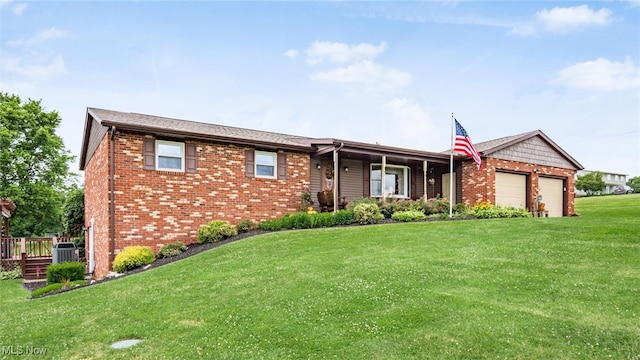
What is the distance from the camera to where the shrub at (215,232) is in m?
13.7

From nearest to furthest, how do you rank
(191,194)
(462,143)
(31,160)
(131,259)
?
(131,259) < (191,194) < (462,143) < (31,160)

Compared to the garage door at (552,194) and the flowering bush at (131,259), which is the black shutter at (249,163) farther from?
the garage door at (552,194)

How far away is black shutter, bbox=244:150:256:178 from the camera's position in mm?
15547

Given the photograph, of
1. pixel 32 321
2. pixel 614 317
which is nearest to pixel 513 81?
pixel 614 317

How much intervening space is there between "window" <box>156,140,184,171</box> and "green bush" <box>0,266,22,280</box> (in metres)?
9.85

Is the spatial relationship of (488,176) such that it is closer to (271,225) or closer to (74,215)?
(271,225)

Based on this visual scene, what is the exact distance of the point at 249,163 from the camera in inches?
615

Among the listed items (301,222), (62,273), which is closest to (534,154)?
(301,222)

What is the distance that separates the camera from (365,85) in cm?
2058

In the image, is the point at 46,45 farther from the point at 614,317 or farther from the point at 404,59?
the point at 614,317

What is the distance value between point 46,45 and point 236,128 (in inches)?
302

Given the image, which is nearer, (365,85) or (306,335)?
(306,335)

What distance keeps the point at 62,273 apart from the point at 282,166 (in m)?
8.35

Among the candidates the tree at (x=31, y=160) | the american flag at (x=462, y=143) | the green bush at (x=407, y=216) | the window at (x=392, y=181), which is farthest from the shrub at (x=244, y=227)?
the tree at (x=31, y=160)
